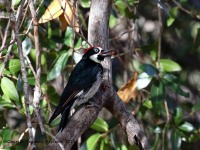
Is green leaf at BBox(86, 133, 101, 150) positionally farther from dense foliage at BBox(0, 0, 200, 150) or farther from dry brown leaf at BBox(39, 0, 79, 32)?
dry brown leaf at BBox(39, 0, 79, 32)

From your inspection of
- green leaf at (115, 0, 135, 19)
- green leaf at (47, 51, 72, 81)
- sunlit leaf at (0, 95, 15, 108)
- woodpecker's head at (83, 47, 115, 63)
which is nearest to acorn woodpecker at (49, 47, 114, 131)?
woodpecker's head at (83, 47, 115, 63)

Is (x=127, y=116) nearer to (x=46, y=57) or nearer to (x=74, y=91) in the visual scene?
(x=74, y=91)

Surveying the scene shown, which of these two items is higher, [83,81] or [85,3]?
[85,3]

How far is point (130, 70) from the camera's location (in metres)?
5.21

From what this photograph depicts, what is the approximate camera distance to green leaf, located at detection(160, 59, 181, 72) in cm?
478

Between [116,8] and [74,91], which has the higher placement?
[116,8]

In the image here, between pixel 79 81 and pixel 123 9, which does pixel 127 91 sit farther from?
pixel 123 9

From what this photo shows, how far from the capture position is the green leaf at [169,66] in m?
4.78

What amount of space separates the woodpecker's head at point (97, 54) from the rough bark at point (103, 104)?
0.12ft

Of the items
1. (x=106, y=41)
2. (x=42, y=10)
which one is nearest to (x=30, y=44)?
(x=42, y=10)

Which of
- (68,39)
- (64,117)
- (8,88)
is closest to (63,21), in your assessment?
(68,39)

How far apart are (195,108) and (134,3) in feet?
2.91

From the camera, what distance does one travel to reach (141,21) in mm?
5660

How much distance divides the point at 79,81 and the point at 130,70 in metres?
0.96
